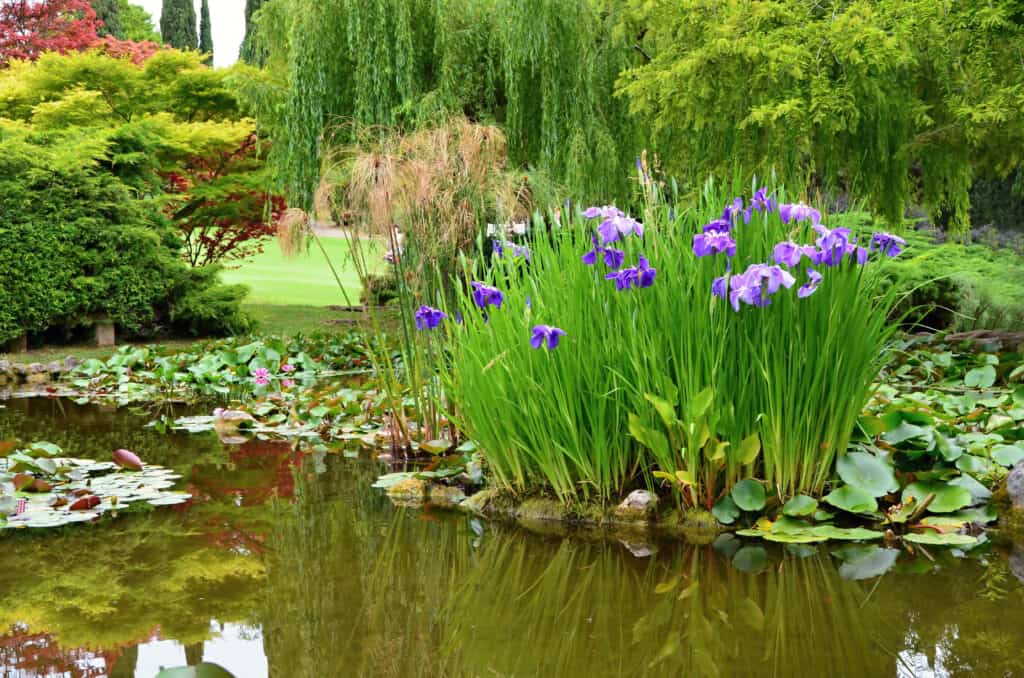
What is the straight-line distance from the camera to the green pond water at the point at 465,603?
2.38 m

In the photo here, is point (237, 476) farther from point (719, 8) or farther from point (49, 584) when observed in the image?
point (719, 8)

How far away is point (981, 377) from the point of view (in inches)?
216

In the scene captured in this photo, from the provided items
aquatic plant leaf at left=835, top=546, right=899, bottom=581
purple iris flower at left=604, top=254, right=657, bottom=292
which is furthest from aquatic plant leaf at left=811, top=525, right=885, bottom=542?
purple iris flower at left=604, top=254, right=657, bottom=292

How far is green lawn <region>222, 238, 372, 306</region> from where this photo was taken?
813 inches

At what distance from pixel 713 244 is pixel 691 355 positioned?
0.41 meters

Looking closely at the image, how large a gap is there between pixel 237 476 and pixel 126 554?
1.43m

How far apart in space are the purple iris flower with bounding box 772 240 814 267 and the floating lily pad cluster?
283 centimetres

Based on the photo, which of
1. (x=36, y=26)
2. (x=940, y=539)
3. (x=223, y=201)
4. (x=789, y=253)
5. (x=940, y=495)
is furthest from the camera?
(x=36, y=26)

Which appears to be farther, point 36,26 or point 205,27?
point 205,27

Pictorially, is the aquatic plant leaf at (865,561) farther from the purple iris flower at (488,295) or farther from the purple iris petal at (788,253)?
the purple iris flower at (488,295)

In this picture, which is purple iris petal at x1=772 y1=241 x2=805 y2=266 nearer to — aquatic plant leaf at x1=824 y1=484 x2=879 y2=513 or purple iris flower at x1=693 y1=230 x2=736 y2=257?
purple iris flower at x1=693 y1=230 x2=736 y2=257

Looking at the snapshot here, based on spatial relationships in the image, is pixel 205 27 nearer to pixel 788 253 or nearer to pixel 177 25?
pixel 177 25

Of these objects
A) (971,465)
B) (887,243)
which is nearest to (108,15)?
(887,243)

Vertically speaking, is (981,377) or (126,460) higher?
(981,377)
